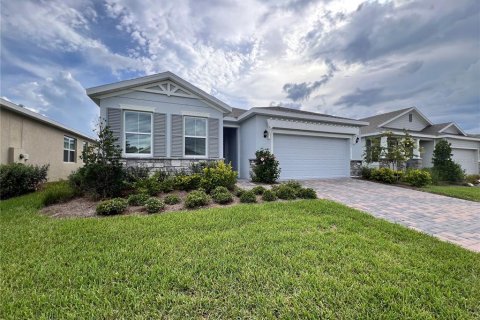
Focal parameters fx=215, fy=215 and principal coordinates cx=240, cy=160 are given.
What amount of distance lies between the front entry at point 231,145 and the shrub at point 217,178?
16.0 feet

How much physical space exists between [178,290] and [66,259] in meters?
1.86

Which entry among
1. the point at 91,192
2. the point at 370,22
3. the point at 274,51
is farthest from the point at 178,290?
the point at 370,22

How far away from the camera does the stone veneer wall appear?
8935 mm

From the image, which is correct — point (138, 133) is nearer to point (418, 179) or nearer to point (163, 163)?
point (163, 163)

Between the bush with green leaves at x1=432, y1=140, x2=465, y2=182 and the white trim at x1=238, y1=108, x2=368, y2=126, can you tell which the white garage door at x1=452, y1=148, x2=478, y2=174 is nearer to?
the bush with green leaves at x1=432, y1=140, x2=465, y2=182

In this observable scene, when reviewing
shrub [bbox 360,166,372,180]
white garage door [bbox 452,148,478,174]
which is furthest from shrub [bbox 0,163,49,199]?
white garage door [bbox 452,148,478,174]

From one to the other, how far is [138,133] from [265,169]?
232 inches

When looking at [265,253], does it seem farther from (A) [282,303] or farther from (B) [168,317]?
(B) [168,317]

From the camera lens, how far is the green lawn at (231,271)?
209cm

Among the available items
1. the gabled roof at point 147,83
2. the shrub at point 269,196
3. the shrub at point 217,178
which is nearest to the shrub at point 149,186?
the shrub at point 217,178

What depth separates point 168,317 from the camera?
1976 mm

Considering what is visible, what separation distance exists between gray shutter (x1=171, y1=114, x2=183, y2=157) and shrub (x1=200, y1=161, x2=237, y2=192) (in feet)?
6.88

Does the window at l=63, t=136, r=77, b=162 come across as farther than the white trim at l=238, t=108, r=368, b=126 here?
Yes

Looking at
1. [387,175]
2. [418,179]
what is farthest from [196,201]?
[418,179]
